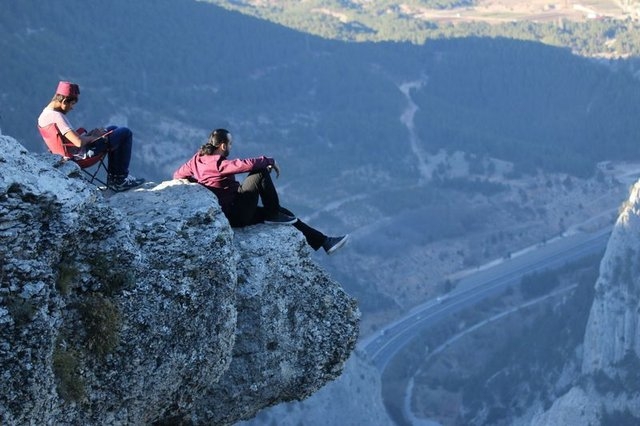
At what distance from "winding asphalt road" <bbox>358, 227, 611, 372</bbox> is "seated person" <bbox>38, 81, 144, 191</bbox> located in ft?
359

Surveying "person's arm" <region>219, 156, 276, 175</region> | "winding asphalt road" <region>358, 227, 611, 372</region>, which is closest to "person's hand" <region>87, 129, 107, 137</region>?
"person's arm" <region>219, 156, 276, 175</region>

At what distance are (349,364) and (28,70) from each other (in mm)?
71129

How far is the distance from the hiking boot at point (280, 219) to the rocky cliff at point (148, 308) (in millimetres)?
359

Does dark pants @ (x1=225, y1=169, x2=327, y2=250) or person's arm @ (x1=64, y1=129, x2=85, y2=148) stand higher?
person's arm @ (x1=64, y1=129, x2=85, y2=148)

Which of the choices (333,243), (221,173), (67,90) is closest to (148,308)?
(221,173)

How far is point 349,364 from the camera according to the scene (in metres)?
93.9

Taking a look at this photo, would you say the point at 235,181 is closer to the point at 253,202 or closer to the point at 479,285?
the point at 253,202

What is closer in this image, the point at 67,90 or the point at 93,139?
the point at 67,90

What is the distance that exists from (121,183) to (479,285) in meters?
137

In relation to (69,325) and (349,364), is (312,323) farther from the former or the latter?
(349,364)

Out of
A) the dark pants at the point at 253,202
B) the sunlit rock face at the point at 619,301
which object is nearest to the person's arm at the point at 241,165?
the dark pants at the point at 253,202

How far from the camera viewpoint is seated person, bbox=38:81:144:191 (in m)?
17.0

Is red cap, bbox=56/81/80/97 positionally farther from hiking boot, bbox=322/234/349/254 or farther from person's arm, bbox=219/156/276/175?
hiking boot, bbox=322/234/349/254

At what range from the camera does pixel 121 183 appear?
17.6 m
